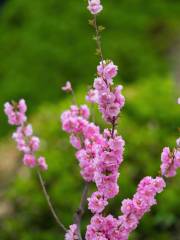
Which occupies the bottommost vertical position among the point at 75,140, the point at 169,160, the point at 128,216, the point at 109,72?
the point at 128,216

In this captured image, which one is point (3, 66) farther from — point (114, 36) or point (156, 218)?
point (156, 218)

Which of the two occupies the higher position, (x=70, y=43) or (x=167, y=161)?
(x=70, y=43)

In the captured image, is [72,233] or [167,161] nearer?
[167,161]

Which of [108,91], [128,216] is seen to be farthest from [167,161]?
[108,91]

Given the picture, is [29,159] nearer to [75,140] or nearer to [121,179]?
[75,140]

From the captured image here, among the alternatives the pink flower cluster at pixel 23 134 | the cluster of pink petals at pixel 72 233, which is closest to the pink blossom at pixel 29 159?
Result: the pink flower cluster at pixel 23 134
